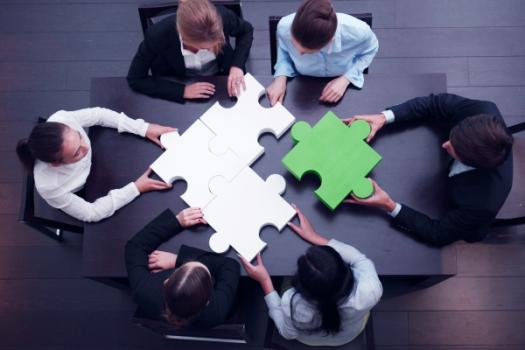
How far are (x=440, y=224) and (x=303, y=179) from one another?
0.55m

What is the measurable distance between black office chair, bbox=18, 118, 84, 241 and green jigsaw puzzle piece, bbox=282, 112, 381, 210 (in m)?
1.06

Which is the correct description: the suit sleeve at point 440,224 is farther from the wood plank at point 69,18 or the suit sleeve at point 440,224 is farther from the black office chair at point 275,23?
the wood plank at point 69,18

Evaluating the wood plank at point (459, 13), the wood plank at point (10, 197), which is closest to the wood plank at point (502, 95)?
the wood plank at point (459, 13)

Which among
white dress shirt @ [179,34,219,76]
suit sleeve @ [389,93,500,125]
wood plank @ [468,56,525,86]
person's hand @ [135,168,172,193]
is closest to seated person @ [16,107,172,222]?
person's hand @ [135,168,172,193]

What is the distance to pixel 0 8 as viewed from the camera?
3057 mm

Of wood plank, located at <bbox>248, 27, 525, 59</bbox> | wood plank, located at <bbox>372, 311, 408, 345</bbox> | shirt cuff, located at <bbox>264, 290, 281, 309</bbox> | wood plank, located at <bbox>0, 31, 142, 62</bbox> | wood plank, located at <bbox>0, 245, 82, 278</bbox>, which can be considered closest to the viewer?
shirt cuff, located at <bbox>264, 290, 281, 309</bbox>

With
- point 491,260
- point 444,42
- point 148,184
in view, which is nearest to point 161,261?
point 148,184

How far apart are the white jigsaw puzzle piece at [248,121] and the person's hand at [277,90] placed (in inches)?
1.3

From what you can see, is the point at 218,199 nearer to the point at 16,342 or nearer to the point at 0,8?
the point at 16,342

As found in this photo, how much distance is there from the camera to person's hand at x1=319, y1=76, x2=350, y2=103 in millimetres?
1852

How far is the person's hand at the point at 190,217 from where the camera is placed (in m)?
1.71

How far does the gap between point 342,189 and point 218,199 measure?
0.49m

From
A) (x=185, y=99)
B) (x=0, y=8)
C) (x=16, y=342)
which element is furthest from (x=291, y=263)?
(x=0, y=8)

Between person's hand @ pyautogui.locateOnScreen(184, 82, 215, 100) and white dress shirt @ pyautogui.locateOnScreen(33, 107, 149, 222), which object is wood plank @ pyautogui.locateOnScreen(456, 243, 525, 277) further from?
white dress shirt @ pyautogui.locateOnScreen(33, 107, 149, 222)
